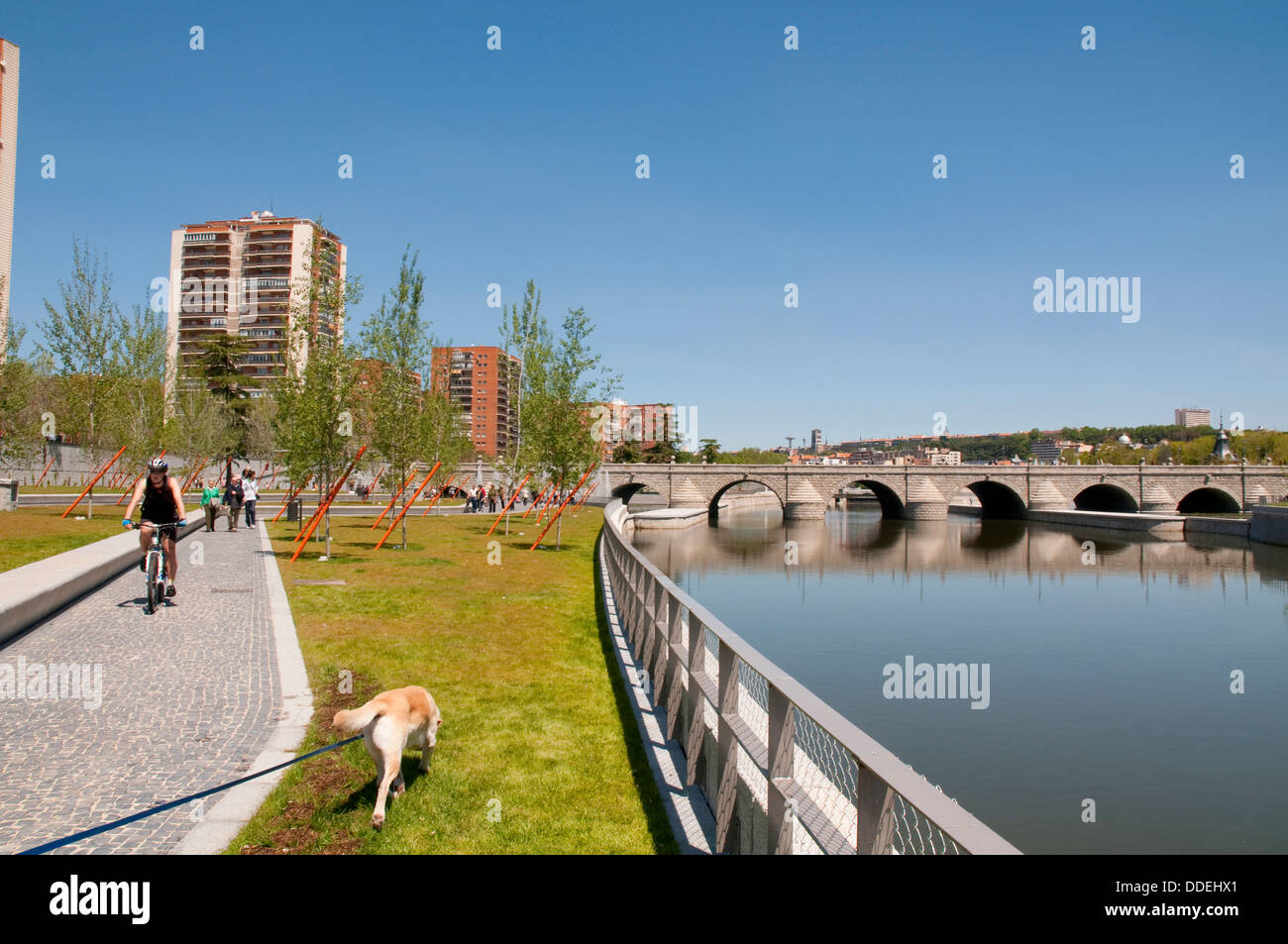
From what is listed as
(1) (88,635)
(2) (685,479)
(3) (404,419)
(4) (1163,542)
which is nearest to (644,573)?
(1) (88,635)

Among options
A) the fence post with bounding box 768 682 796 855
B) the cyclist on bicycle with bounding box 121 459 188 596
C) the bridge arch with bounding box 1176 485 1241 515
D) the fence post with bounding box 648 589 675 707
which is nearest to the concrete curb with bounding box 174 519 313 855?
the cyclist on bicycle with bounding box 121 459 188 596

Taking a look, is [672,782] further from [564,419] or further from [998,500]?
[998,500]

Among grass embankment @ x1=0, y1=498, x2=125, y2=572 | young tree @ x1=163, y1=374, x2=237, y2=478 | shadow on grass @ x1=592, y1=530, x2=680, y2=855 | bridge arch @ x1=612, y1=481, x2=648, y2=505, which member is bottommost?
bridge arch @ x1=612, y1=481, x2=648, y2=505

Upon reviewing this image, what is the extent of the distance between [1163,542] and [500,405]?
13287 cm

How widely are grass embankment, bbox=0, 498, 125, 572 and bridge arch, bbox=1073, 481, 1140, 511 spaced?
267 ft

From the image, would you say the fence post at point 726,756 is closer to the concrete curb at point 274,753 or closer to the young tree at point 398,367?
the concrete curb at point 274,753

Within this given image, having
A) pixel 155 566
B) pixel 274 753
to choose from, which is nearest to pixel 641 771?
pixel 274 753

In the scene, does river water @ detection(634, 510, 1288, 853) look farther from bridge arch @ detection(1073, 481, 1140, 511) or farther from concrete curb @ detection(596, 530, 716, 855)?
bridge arch @ detection(1073, 481, 1140, 511)

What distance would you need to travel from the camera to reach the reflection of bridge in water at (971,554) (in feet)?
122

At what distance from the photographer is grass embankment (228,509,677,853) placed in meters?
5.11

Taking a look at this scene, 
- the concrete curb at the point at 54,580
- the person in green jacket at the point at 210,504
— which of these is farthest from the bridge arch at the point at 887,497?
the concrete curb at the point at 54,580

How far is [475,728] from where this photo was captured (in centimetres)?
721

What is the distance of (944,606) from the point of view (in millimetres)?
26750
